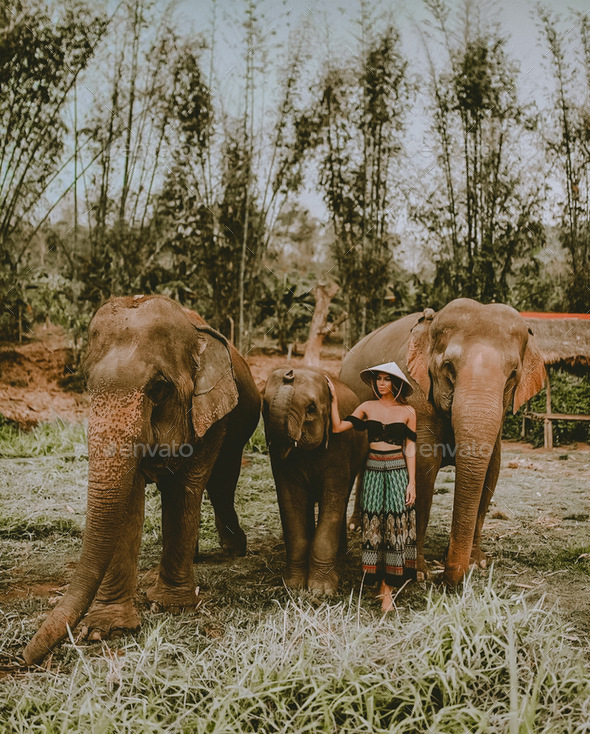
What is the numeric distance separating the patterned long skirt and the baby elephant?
287 mm

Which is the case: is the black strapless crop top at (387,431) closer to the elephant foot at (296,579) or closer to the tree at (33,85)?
the elephant foot at (296,579)

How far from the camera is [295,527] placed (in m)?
4.81

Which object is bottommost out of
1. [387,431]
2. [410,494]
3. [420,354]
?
[410,494]

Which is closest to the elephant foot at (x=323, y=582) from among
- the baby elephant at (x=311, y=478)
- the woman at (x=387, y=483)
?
the baby elephant at (x=311, y=478)

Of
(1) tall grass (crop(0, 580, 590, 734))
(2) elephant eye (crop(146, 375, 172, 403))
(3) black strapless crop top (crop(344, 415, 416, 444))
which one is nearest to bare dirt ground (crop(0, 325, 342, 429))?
(3) black strapless crop top (crop(344, 415, 416, 444))

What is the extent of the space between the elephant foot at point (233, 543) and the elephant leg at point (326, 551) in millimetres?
Answer: 1080

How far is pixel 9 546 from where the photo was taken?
5801 mm

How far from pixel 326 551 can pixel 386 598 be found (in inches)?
19.5

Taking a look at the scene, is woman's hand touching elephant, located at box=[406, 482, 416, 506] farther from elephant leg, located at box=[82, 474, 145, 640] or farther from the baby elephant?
elephant leg, located at box=[82, 474, 145, 640]

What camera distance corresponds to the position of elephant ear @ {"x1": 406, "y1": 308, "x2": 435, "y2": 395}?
16.8 ft

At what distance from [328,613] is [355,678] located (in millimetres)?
793

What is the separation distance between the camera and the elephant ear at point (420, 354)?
5.12 m

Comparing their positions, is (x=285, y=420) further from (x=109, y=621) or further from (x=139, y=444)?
(x=109, y=621)

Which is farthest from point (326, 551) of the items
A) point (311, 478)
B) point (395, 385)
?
point (395, 385)
